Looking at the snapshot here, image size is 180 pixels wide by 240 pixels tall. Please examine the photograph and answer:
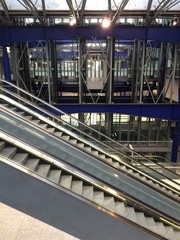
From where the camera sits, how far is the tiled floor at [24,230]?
4914 millimetres

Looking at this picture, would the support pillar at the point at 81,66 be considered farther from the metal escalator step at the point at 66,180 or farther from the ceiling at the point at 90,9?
the metal escalator step at the point at 66,180

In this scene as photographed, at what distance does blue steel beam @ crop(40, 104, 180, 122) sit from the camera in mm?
11805

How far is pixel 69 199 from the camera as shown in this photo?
9.64 ft

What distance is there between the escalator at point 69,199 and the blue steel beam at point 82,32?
28.9 ft

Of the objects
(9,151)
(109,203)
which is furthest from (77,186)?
(9,151)

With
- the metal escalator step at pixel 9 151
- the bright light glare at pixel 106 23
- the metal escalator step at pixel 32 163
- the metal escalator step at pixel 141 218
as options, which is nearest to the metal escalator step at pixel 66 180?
the metal escalator step at pixel 32 163

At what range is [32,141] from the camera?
3.97m

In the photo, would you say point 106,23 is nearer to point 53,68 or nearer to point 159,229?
point 53,68

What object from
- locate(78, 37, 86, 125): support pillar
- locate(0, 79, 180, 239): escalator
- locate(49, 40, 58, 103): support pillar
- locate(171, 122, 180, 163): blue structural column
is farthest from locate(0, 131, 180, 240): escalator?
locate(49, 40, 58, 103): support pillar

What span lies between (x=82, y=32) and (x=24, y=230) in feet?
29.2

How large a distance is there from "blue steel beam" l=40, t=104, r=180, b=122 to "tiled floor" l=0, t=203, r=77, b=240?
22.7 feet

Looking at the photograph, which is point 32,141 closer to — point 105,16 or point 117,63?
point 105,16

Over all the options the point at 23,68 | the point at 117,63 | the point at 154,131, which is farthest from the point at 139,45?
the point at 23,68

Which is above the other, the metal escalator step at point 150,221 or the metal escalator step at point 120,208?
the metal escalator step at point 120,208
